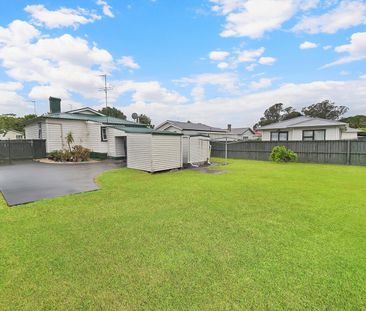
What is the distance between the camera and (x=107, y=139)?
15961 millimetres

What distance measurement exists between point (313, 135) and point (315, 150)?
14.4ft

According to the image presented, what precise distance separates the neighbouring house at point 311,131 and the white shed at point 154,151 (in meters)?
12.9

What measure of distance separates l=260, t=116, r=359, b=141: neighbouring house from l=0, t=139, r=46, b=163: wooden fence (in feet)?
66.1

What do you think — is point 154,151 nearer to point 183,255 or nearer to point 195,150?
point 195,150

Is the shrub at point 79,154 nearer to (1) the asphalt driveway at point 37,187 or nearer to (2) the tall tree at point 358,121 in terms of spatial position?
(1) the asphalt driveway at point 37,187

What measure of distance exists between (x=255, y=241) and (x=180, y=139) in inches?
345

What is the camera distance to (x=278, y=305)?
6.59ft

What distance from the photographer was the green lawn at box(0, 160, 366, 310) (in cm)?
210

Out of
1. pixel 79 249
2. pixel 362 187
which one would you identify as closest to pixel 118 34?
pixel 79 249

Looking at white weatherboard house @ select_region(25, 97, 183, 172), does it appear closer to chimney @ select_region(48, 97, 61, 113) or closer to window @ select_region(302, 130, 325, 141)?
chimney @ select_region(48, 97, 61, 113)

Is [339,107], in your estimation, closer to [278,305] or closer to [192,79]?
[192,79]

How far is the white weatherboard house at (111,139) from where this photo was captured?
10.4m

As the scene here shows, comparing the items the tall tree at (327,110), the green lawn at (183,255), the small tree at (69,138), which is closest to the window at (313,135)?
the green lawn at (183,255)

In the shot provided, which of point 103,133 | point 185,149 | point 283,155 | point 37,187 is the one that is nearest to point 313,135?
point 283,155
